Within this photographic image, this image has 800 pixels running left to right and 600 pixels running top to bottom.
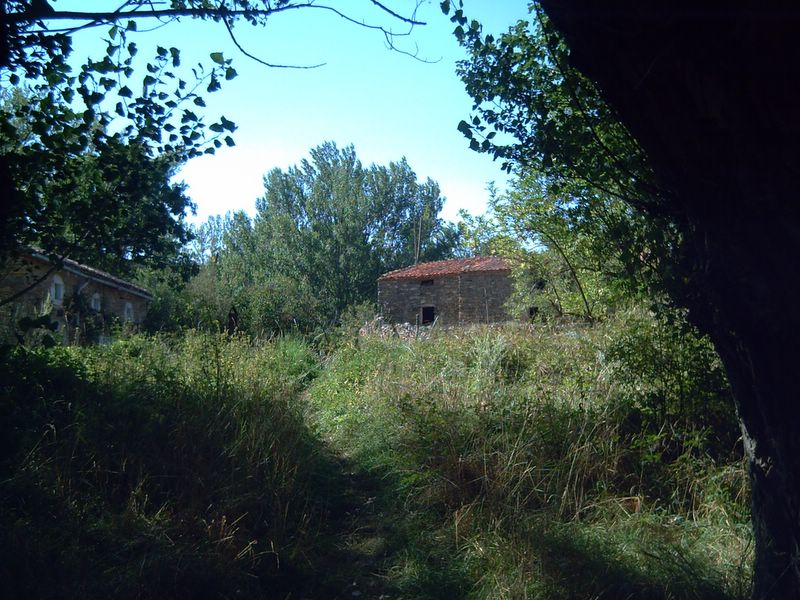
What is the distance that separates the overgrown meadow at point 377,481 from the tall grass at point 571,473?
20mm

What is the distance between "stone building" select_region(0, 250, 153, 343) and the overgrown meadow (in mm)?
1996

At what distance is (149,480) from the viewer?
518cm

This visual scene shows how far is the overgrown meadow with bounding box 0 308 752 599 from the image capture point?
14.4 ft

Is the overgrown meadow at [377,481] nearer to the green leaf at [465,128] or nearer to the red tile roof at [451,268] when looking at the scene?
the green leaf at [465,128]

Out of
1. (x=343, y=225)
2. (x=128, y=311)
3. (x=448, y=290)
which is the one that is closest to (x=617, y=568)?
(x=128, y=311)

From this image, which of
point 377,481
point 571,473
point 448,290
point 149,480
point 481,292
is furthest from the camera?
point 448,290

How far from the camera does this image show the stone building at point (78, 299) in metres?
9.48

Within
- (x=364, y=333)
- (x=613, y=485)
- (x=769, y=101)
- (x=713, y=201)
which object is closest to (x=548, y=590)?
(x=613, y=485)

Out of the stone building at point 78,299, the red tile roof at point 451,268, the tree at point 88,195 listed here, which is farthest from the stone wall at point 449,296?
the tree at point 88,195

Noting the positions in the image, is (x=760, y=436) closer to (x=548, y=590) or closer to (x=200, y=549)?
(x=548, y=590)

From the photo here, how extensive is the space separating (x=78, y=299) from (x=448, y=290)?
939 inches

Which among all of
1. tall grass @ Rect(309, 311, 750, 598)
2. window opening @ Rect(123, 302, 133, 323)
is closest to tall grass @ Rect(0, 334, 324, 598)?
tall grass @ Rect(309, 311, 750, 598)

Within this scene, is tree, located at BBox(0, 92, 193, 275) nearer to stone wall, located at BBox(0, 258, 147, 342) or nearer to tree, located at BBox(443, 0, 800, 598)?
stone wall, located at BBox(0, 258, 147, 342)

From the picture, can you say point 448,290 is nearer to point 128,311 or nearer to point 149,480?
point 128,311
